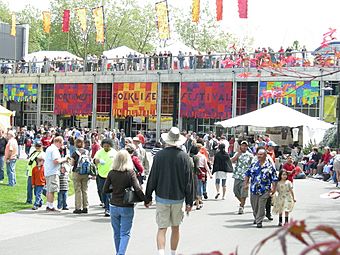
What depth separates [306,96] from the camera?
3609 cm

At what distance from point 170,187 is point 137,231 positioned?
3.37 m

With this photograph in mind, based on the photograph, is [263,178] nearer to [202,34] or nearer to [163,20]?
[163,20]

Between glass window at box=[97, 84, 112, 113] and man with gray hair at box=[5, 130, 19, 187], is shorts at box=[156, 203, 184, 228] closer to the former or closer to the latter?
man with gray hair at box=[5, 130, 19, 187]

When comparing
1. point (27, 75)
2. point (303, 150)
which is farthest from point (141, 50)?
point (303, 150)

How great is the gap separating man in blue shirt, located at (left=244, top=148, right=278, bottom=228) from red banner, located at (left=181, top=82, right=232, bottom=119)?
26330 mm

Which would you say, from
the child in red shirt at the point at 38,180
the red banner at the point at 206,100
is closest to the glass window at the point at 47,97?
the red banner at the point at 206,100

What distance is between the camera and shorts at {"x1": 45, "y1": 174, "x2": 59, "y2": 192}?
1398cm

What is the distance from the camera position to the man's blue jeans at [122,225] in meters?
8.84

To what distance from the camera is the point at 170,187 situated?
877 cm

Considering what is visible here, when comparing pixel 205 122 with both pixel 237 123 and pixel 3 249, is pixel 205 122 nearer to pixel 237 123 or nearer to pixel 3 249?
pixel 237 123

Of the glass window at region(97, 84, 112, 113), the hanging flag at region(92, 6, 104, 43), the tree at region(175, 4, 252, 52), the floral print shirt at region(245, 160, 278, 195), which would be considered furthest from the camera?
the tree at region(175, 4, 252, 52)

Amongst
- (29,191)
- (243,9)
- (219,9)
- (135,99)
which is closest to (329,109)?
(243,9)

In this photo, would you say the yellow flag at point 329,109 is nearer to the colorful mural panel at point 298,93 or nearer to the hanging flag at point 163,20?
the colorful mural panel at point 298,93

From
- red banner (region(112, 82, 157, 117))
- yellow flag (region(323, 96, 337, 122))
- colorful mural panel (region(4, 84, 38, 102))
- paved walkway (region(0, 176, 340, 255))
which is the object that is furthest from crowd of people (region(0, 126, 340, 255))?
colorful mural panel (region(4, 84, 38, 102))
